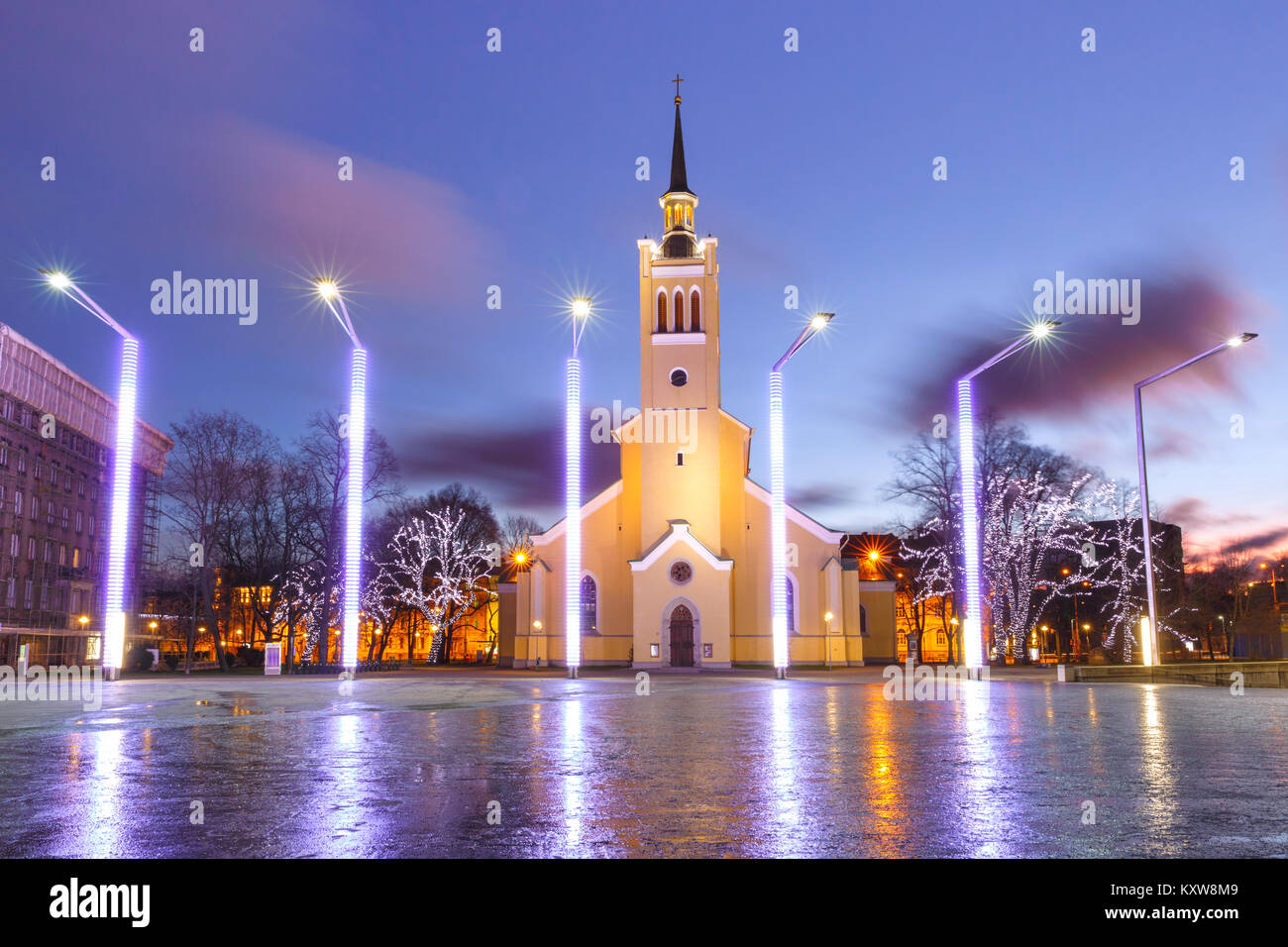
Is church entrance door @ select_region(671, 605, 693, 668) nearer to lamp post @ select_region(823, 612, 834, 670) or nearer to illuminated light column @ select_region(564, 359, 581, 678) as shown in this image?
lamp post @ select_region(823, 612, 834, 670)

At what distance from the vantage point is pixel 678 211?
5262 cm

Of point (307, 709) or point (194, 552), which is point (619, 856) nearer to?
point (307, 709)

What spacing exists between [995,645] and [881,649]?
11.5 meters

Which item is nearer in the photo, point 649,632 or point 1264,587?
point 649,632

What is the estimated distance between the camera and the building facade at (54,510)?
5875 cm

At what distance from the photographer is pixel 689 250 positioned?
5112 centimetres

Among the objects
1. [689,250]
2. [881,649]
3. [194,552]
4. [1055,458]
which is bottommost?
[881,649]

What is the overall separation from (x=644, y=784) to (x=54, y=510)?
71914 mm

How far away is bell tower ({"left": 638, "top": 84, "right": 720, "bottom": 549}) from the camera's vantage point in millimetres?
48062

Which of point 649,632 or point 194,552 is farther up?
point 194,552

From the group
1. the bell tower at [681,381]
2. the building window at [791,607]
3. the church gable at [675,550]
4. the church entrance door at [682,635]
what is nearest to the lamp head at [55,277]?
the church gable at [675,550]

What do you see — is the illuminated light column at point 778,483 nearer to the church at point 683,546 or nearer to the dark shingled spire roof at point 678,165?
the church at point 683,546

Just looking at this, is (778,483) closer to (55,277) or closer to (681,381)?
(681,381)
